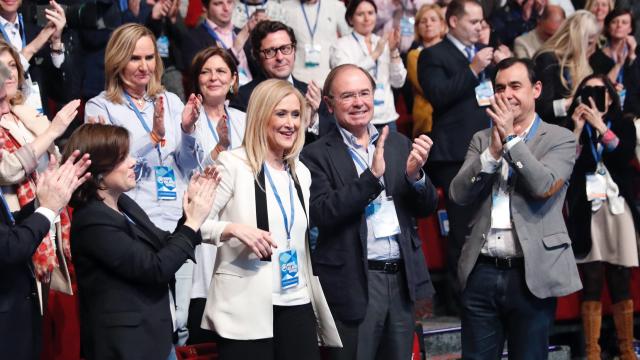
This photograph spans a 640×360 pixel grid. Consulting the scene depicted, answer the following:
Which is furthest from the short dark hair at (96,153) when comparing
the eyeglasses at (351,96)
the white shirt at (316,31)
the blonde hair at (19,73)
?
the white shirt at (316,31)

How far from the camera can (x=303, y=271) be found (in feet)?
13.8

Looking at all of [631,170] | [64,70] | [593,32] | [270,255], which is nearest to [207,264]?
[270,255]

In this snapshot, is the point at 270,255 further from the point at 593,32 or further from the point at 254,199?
the point at 593,32

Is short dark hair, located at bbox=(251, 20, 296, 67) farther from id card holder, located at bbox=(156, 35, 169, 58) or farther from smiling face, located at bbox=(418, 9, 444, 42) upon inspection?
smiling face, located at bbox=(418, 9, 444, 42)

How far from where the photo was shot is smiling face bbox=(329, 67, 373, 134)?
458 centimetres

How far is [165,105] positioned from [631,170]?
10.7ft

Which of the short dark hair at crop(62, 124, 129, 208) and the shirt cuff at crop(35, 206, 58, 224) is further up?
the short dark hair at crop(62, 124, 129, 208)

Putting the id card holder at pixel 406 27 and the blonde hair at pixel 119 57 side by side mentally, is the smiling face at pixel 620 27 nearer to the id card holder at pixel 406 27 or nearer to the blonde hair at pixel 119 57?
the id card holder at pixel 406 27

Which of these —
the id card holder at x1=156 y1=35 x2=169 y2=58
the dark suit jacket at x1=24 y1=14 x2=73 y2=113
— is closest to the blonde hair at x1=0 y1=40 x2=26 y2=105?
the dark suit jacket at x1=24 y1=14 x2=73 y2=113

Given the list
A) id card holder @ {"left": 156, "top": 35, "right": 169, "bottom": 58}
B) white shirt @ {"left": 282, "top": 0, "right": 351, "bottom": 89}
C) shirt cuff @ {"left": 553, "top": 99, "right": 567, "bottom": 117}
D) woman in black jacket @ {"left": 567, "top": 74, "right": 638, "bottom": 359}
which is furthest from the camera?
white shirt @ {"left": 282, "top": 0, "right": 351, "bottom": 89}

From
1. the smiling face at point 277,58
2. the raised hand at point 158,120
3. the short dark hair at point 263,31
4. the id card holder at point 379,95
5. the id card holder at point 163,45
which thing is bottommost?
the raised hand at point 158,120

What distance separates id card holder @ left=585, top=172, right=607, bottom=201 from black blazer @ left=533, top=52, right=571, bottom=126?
0.55 m

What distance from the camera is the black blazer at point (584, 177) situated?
6426mm

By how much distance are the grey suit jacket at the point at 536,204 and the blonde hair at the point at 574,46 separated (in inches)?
98.4
